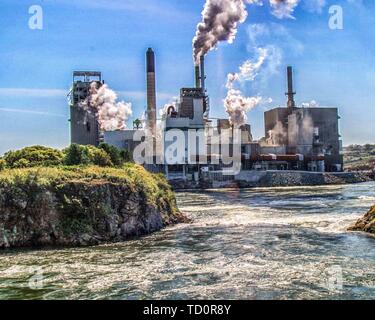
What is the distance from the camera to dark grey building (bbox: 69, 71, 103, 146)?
456 ft

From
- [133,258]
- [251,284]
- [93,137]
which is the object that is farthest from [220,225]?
[93,137]

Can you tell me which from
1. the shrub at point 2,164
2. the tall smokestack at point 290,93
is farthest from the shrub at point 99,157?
the tall smokestack at point 290,93

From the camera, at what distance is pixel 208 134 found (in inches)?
6348

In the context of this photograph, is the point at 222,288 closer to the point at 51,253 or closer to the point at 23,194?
the point at 51,253

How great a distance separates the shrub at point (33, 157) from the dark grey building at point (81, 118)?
94.4 m

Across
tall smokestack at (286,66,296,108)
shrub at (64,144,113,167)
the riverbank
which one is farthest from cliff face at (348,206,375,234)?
tall smokestack at (286,66,296,108)

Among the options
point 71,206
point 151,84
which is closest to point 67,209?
point 71,206

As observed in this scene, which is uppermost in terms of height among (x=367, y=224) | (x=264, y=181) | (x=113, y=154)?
(x=113, y=154)

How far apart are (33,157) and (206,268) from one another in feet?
80.5

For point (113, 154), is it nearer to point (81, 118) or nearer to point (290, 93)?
point (81, 118)

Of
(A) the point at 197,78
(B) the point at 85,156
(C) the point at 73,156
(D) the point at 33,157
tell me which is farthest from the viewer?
(A) the point at 197,78

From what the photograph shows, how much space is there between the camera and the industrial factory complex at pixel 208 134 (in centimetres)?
14050

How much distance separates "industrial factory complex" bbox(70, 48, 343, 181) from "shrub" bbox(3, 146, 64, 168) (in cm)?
9282

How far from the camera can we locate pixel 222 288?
20.7 m
